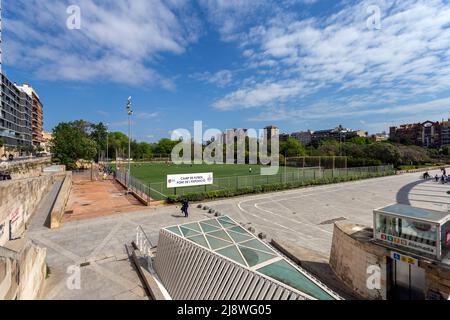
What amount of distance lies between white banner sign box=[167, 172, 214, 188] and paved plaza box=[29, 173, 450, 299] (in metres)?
2.34

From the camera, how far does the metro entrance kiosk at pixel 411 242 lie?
6695 mm

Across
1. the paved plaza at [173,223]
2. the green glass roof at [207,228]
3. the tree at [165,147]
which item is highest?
the tree at [165,147]

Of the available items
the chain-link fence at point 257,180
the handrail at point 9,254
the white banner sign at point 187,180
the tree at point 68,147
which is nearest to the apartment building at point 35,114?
the tree at point 68,147

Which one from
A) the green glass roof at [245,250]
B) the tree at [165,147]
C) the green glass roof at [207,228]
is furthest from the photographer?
the tree at [165,147]

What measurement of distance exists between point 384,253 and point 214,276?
5099mm

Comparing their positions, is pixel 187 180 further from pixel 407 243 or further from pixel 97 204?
pixel 407 243

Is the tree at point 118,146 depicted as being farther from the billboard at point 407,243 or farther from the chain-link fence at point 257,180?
the billboard at point 407,243

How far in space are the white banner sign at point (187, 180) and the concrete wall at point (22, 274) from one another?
42.7 ft

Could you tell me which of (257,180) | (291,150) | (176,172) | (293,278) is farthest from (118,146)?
(293,278)

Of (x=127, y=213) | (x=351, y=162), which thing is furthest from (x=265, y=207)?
(x=351, y=162)

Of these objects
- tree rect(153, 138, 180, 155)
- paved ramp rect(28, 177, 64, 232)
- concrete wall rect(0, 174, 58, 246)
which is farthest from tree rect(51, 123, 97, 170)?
tree rect(153, 138, 180, 155)

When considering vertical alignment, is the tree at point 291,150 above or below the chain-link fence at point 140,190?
above

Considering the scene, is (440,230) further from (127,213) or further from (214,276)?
(127,213)

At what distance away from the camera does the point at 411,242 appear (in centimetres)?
711
